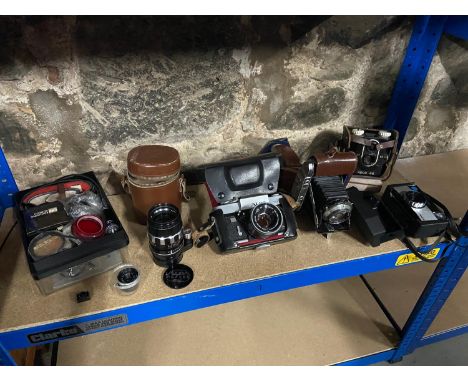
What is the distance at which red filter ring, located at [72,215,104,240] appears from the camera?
0.86 meters

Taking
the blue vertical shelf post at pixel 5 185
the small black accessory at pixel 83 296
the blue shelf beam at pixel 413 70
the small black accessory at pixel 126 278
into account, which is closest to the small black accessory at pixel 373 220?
the blue shelf beam at pixel 413 70

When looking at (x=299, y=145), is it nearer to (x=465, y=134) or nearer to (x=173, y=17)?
(x=173, y=17)

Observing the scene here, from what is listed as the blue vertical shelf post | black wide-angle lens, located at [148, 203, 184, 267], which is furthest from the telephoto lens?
the blue vertical shelf post

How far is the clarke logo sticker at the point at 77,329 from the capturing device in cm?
79

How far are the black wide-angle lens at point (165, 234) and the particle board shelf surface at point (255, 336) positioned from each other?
0.48 meters

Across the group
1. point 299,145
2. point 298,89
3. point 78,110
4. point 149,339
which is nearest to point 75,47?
point 78,110

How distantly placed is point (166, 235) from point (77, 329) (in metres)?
0.28

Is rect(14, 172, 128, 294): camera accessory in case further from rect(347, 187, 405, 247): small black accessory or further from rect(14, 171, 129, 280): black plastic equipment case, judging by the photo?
rect(347, 187, 405, 247): small black accessory

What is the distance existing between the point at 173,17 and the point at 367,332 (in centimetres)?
121

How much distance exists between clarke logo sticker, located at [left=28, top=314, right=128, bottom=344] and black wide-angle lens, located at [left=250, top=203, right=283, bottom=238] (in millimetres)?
365

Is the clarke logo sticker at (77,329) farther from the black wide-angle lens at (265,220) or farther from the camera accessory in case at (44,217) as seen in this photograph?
the black wide-angle lens at (265,220)

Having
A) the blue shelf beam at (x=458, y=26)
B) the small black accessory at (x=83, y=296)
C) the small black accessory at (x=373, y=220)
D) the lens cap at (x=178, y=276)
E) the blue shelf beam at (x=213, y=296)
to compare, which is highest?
the blue shelf beam at (x=458, y=26)

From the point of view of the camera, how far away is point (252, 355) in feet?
4.06

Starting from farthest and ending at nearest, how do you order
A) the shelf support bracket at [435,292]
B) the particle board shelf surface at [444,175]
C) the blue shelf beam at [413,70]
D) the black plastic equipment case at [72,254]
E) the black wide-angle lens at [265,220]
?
the particle board shelf surface at [444,175]
the blue shelf beam at [413,70]
the shelf support bracket at [435,292]
the black wide-angle lens at [265,220]
the black plastic equipment case at [72,254]
